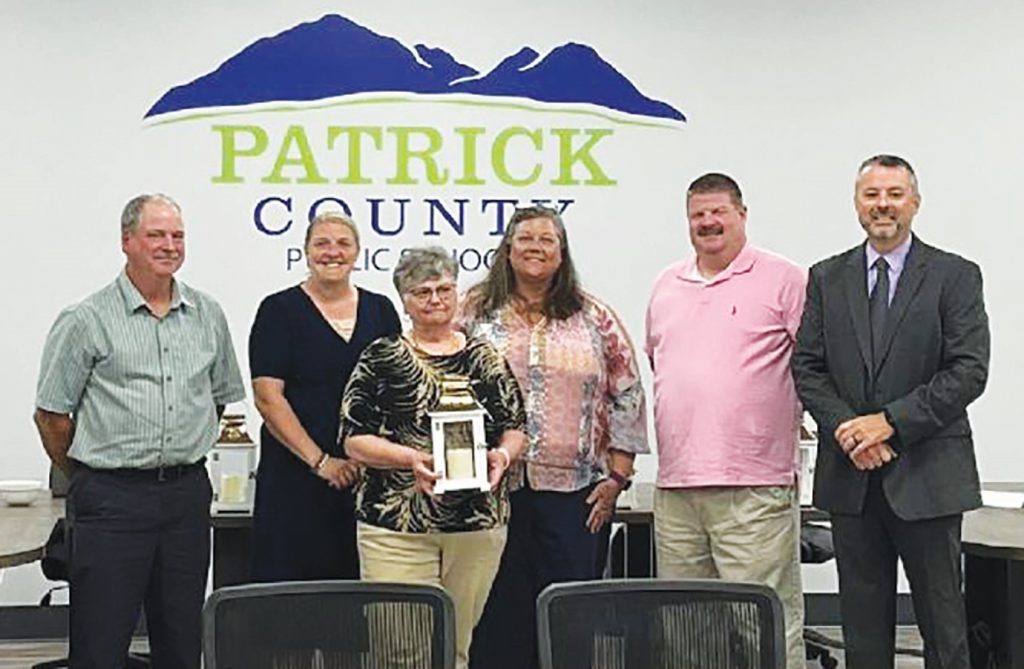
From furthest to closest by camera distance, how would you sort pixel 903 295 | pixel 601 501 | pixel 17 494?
pixel 17 494
pixel 601 501
pixel 903 295

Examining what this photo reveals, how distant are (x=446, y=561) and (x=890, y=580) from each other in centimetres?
109

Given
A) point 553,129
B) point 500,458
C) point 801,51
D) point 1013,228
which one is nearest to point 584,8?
point 553,129

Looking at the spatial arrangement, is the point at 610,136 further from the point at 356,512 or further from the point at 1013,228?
the point at 356,512

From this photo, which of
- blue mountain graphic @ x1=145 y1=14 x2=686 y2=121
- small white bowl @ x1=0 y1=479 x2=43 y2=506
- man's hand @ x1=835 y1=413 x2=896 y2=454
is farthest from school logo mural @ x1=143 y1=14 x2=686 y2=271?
man's hand @ x1=835 y1=413 x2=896 y2=454

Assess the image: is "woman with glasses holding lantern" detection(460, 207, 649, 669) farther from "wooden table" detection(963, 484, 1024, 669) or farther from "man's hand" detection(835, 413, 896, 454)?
"wooden table" detection(963, 484, 1024, 669)

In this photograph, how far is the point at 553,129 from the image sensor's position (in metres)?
6.16

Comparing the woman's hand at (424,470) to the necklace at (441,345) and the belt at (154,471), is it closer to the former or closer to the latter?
the necklace at (441,345)

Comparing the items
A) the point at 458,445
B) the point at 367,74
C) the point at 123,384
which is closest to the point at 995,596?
the point at 458,445

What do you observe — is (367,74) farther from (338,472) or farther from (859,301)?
(859,301)

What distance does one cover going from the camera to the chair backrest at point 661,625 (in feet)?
7.64

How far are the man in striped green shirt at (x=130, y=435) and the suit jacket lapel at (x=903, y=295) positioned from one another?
1.77m

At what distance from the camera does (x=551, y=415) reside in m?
3.88

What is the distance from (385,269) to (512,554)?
237 cm

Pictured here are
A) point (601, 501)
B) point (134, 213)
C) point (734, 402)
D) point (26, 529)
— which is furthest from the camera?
point (26, 529)
